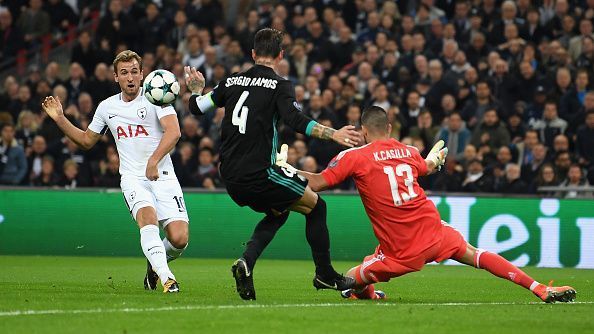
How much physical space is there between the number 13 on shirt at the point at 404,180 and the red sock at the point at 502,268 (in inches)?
32.6

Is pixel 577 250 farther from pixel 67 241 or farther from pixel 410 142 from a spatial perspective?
pixel 67 241

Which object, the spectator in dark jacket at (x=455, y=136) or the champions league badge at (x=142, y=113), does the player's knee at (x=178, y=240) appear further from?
the spectator in dark jacket at (x=455, y=136)

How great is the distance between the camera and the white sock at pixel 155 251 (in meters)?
A: 11.1

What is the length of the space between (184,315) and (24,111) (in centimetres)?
1519

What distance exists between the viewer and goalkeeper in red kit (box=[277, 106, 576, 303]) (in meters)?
10.4

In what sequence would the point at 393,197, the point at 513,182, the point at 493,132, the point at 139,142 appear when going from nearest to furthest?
1. the point at 393,197
2. the point at 139,142
3. the point at 513,182
4. the point at 493,132

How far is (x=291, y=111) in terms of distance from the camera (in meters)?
9.94

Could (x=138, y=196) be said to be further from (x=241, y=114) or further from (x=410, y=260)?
(x=410, y=260)

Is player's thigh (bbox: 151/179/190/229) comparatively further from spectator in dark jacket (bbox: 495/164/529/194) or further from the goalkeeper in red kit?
spectator in dark jacket (bbox: 495/164/529/194)

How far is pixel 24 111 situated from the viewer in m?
23.2

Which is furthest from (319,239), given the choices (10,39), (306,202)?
(10,39)

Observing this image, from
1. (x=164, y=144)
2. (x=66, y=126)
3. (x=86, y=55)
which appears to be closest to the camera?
(x=164, y=144)

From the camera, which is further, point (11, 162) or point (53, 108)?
point (11, 162)

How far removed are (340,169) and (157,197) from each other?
2.34 metres
